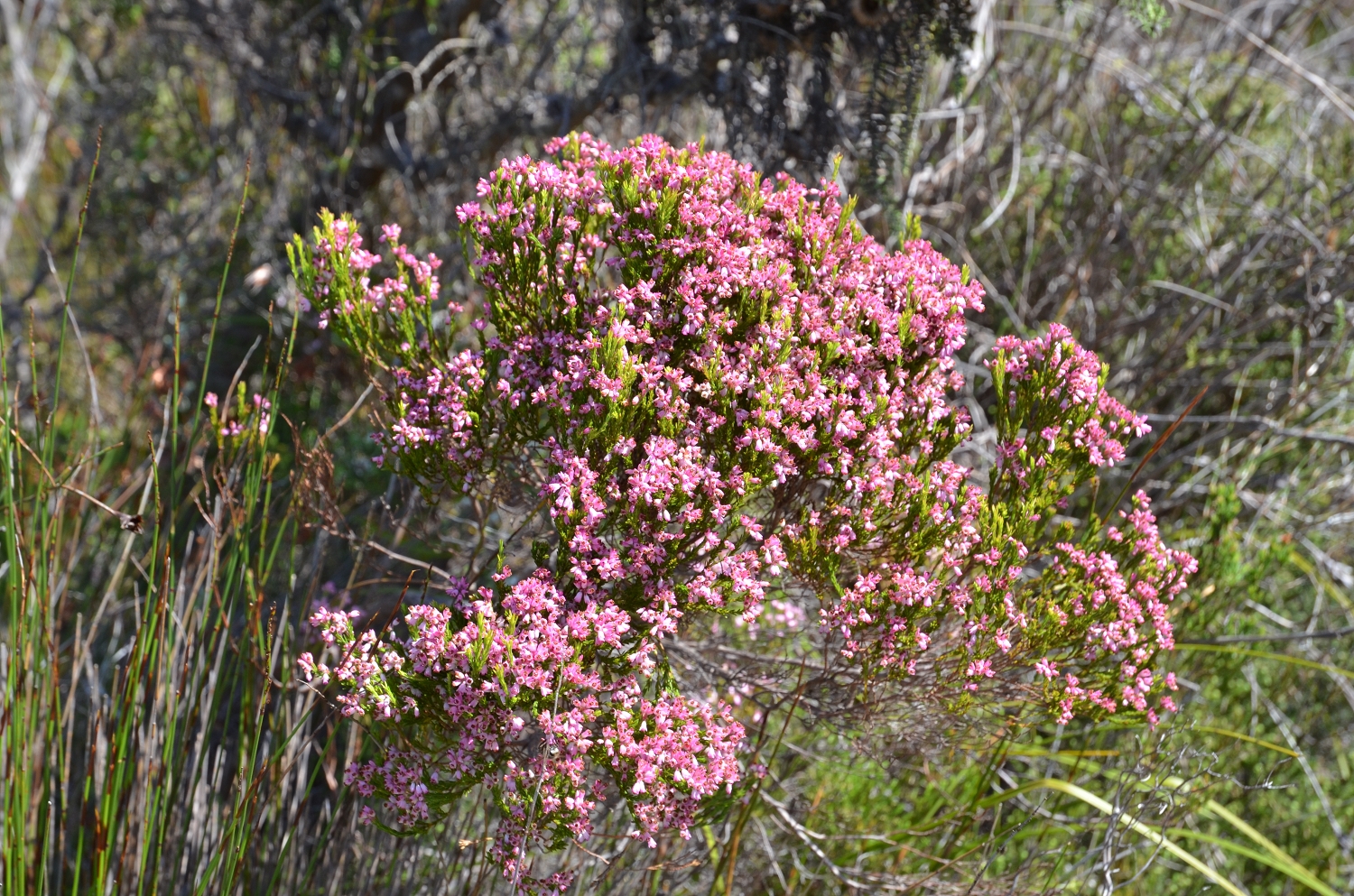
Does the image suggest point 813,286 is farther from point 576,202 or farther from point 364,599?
point 364,599

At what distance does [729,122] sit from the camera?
3.53 metres

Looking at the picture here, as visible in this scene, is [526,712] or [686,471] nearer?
[686,471]

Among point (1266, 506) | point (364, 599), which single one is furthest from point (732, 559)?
point (1266, 506)

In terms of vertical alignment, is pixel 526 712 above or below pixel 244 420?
below

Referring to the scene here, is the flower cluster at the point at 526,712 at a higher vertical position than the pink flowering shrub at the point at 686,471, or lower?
lower

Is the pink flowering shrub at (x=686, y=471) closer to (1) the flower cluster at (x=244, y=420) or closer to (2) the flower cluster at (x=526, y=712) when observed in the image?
(2) the flower cluster at (x=526, y=712)

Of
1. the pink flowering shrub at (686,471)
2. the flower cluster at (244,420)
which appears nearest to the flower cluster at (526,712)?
the pink flowering shrub at (686,471)

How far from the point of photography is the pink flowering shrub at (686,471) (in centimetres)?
181

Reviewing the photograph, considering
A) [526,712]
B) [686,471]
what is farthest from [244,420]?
[686,471]

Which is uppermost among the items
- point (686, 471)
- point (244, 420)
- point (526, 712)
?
point (686, 471)

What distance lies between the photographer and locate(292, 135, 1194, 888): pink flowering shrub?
5.95 ft

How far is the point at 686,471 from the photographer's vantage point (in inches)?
71.6

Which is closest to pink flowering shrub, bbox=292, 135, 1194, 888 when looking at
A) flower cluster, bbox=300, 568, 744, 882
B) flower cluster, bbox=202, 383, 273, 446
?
flower cluster, bbox=300, 568, 744, 882

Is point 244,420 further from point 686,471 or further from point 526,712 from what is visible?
point 686,471
